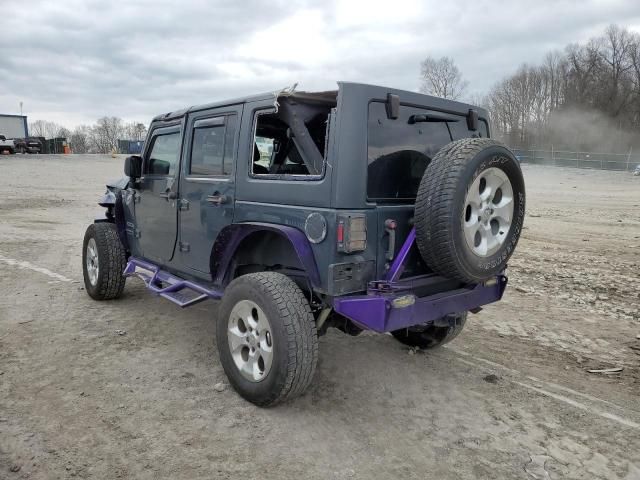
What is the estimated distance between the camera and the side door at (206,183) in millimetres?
3762

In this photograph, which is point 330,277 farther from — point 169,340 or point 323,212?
point 169,340

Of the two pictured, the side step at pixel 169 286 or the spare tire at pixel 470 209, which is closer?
the spare tire at pixel 470 209

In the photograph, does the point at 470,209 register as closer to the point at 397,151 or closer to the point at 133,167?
the point at 397,151

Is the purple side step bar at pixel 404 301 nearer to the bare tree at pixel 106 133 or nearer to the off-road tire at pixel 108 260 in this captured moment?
the off-road tire at pixel 108 260

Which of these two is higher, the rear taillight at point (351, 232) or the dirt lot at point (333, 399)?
the rear taillight at point (351, 232)

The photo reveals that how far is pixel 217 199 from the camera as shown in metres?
3.76

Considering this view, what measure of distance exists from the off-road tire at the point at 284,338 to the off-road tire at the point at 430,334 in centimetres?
131

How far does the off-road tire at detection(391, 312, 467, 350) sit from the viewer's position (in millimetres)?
4125

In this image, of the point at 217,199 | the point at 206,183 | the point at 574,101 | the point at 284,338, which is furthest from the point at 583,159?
the point at 284,338

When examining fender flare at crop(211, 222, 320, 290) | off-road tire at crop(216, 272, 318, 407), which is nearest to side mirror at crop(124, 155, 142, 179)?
fender flare at crop(211, 222, 320, 290)

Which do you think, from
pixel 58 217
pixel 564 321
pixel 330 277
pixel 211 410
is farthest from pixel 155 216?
pixel 58 217

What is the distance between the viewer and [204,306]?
18.0 feet

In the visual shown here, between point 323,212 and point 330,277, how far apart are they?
39 cm

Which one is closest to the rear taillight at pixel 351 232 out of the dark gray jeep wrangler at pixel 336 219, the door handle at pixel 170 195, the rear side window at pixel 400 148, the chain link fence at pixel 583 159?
the dark gray jeep wrangler at pixel 336 219
